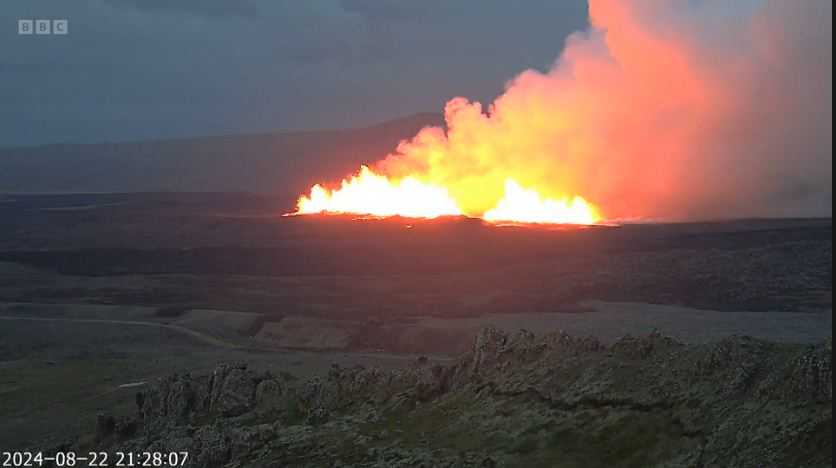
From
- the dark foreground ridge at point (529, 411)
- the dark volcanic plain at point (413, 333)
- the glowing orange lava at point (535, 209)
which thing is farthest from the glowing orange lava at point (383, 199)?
the dark foreground ridge at point (529, 411)

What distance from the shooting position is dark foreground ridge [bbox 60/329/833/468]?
68.8 ft

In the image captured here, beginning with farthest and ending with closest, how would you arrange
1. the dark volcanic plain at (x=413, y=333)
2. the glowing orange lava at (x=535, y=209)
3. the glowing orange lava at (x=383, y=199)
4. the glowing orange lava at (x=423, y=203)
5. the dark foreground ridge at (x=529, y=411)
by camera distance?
the glowing orange lava at (x=383, y=199)
the glowing orange lava at (x=423, y=203)
the glowing orange lava at (x=535, y=209)
the dark volcanic plain at (x=413, y=333)
the dark foreground ridge at (x=529, y=411)

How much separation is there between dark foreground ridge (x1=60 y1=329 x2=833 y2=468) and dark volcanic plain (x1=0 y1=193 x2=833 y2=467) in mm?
81

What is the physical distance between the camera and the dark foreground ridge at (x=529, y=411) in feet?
68.8

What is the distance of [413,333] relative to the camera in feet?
214

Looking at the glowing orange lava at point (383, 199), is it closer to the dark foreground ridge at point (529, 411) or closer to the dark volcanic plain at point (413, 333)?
the dark volcanic plain at point (413, 333)

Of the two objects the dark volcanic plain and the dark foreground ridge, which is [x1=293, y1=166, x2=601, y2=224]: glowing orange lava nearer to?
the dark volcanic plain

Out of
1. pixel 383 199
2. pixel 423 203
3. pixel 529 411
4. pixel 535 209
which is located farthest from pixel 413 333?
pixel 383 199

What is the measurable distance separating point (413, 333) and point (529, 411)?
1549 inches

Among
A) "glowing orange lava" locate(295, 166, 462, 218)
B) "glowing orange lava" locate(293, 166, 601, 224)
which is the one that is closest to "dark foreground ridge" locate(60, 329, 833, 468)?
"glowing orange lava" locate(293, 166, 601, 224)

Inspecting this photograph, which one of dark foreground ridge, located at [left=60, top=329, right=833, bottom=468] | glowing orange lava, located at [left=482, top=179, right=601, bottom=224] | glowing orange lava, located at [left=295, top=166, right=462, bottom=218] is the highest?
glowing orange lava, located at [left=295, top=166, right=462, bottom=218]

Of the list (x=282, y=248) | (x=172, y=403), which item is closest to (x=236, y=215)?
(x=282, y=248)

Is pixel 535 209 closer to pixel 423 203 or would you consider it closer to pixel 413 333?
pixel 423 203

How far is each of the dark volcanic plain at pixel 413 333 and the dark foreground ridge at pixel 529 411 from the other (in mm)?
81
